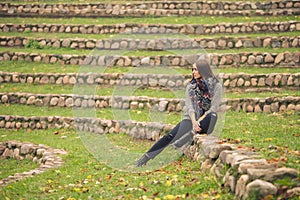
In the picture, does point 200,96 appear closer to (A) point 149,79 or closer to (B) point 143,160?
(B) point 143,160

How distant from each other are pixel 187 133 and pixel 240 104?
19.3 feet

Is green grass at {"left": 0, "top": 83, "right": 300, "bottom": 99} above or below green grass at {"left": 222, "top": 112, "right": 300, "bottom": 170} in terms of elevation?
below

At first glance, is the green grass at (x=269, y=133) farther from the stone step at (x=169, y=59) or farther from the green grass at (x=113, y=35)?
the green grass at (x=113, y=35)

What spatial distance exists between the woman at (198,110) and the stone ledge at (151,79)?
7604 millimetres

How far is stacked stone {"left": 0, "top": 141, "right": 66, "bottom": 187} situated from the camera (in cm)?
1520

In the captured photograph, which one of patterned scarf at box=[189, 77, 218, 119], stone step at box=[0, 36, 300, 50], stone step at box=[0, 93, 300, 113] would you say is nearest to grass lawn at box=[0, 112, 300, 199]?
patterned scarf at box=[189, 77, 218, 119]

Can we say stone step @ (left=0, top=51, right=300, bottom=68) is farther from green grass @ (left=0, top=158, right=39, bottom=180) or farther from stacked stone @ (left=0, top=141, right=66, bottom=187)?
green grass @ (left=0, top=158, right=39, bottom=180)

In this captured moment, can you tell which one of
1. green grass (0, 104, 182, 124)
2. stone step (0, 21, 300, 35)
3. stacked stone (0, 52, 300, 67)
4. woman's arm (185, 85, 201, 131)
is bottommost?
green grass (0, 104, 182, 124)

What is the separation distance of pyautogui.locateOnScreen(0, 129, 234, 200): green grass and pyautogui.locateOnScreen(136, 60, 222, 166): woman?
518 millimetres

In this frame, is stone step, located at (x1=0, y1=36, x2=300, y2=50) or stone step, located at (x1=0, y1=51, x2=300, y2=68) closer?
stone step, located at (x1=0, y1=51, x2=300, y2=68)

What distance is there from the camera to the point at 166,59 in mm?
25844

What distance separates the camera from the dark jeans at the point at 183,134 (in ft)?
49.5

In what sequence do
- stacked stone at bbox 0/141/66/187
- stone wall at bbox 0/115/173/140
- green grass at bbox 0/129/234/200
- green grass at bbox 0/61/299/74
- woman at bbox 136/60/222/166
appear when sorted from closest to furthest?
green grass at bbox 0/129/234/200 → woman at bbox 136/60/222/166 → stacked stone at bbox 0/141/66/187 → stone wall at bbox 0/115/173/140 → green grass at bbox 0/61/299/74

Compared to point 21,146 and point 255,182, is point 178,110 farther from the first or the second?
point 255,182
